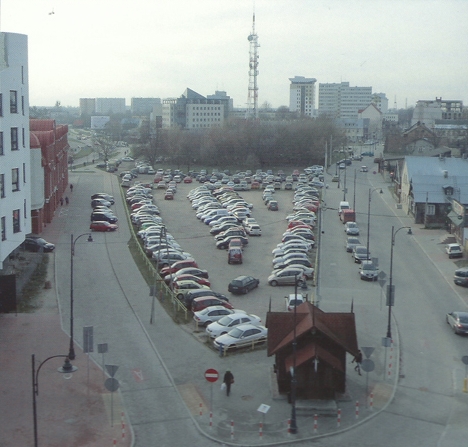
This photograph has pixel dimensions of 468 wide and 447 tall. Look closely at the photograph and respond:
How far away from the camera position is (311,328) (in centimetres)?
1592

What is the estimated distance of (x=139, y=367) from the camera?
17625mm

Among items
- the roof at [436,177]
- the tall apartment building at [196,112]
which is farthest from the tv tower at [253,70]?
the roof at [436,177]

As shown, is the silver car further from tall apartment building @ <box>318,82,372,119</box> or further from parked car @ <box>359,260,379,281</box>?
tall apartment building @ <box>318,82,372,119</box>

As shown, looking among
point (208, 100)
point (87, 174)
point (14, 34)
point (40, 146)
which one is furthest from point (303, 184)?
point (208, 100)

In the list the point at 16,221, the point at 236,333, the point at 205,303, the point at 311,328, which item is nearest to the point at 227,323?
the point at 236,333

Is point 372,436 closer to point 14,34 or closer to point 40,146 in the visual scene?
point 14,34

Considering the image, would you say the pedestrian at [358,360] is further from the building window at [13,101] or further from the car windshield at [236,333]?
the building window at [13,101]

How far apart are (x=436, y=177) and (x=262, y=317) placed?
26.1 meters

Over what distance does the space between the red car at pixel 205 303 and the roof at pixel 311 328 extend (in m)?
6.13

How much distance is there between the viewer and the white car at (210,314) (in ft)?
69.5

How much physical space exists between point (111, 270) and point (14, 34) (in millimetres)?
9969

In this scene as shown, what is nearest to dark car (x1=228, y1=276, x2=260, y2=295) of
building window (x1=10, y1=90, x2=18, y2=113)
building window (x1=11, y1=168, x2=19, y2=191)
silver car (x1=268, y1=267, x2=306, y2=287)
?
silver car (x1=268, y1=267, x2=306, y2=287)

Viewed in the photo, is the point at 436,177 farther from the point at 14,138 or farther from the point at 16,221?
the point at 14,138

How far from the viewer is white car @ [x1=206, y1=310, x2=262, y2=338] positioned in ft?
65.4
